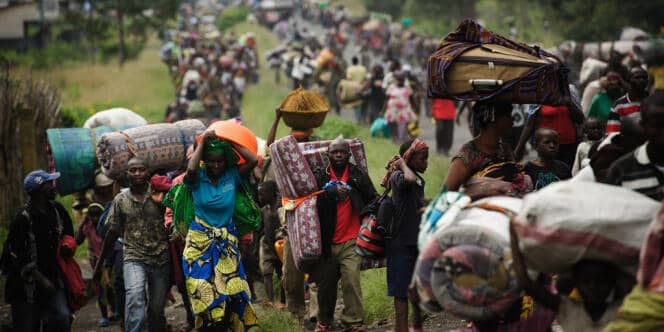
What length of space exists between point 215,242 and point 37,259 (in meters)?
1.45

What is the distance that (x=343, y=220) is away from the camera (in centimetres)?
779

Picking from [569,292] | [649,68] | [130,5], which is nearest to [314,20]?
[130,5]

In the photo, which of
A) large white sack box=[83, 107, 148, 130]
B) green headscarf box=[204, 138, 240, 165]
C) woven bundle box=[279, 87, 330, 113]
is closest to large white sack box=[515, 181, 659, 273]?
green headscarf box=[204, 138, 240, 165]

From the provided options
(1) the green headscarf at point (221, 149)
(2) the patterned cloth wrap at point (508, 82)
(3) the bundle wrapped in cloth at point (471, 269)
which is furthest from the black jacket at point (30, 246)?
(3) the bundle wrapped in cloth at point (471, 269)

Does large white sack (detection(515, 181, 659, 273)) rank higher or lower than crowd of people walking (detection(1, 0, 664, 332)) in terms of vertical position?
higher

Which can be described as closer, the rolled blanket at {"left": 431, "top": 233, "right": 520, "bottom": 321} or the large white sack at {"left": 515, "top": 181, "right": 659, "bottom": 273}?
the large white sack at {"left": 515, "top": 181, "right": 659, "bottom": 273}

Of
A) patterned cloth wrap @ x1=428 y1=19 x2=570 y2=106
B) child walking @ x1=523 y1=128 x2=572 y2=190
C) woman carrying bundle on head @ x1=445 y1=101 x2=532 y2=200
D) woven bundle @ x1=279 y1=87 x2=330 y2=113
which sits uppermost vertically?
patterned cloth wrap @ x1=428 y1=19 x2=570 y2=106

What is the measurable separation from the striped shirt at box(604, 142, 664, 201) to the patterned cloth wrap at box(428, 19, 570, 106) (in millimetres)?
1192

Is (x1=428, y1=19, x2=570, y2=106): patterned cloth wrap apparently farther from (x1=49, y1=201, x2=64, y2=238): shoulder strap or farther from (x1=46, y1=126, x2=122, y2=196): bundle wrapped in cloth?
(x1=46, y1=126, x2=122, y2=196): bundle wrapped in cloth

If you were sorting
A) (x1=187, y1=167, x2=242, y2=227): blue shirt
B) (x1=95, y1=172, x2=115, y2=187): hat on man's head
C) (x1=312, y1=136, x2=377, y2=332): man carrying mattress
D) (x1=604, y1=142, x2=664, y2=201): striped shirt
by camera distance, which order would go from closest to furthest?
(x1=604, y1=142, x2=664, y2=201): striped shirt → (x1=187, y1=167, x2=242, y2=227): blue shirt → (x1=312, y1=136, x2=377, y2=332): man carrying mattress → (x1=95, y1=172, x2=115, y2=187): hat on man's head

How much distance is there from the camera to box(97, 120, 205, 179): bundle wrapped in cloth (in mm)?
8820

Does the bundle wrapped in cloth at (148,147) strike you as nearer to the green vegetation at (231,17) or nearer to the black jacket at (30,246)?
the black jacket at (30,246)

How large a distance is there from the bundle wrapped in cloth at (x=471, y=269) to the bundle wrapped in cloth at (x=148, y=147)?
469 cm

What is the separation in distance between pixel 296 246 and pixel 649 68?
37.8ft
